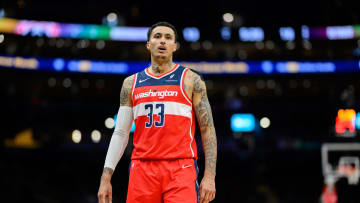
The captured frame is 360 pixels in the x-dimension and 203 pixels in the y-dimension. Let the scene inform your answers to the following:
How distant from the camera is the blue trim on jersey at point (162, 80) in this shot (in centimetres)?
421

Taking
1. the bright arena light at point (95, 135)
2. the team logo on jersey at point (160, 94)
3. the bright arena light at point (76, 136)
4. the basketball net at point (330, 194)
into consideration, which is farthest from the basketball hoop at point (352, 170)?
the team logo on jersey at point (160, 94)

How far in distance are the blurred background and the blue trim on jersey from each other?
17.8m

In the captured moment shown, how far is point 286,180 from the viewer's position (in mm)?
25703

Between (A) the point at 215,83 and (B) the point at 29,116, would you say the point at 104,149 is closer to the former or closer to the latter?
(B) the point at 29,116

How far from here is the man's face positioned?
4.33 meters

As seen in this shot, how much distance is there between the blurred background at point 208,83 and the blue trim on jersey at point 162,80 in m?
17.8

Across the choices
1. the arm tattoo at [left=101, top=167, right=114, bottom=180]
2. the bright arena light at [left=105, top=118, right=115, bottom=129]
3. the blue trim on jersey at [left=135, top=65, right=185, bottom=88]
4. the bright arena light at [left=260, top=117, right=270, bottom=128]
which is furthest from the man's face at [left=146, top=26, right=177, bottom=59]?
the bright arena light at [left=105, top=118, right=115, bottom=129]

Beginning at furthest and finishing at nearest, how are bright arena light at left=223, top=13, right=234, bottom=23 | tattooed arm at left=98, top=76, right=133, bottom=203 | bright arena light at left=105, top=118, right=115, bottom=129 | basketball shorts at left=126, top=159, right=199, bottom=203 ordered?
bright arena light at left=223, top=13, right=234, bottom=23, bright arena light at left=105, top=118, right=115, bottom=129, tattooed arm at left=98, top=76, right=133, bottom=203, basketball shorts at left=126, top=159, right=199, bottom=203

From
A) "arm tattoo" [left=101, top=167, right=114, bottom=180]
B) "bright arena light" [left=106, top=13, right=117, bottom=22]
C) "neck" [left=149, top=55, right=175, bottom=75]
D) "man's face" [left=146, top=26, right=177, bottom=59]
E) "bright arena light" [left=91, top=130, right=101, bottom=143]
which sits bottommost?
"arm tattoo" [left=101, top=167, right=114, bottom=180]

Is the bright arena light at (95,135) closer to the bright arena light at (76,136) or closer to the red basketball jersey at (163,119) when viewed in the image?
the bright arena light at (76,136)

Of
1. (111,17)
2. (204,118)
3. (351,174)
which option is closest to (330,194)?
(351,174)

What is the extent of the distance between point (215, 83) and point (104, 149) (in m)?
8.40

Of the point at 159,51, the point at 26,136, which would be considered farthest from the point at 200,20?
the point at 159,51

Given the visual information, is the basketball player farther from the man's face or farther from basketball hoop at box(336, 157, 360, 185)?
basketball hoop at box(336, 157, 360, 185)
